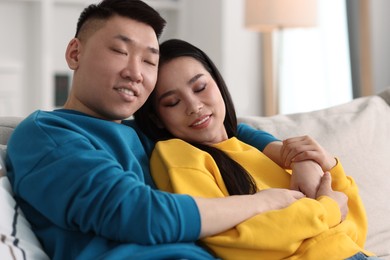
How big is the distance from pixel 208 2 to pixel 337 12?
834 mm

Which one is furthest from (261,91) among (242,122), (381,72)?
(242,122)

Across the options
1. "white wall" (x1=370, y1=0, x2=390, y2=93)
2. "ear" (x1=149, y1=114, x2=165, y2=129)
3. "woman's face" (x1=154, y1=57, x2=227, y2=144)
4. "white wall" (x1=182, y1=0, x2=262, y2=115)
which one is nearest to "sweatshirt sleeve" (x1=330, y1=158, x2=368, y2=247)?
"woman's face" (x1=154, y1=57, x2=227, y2=144)

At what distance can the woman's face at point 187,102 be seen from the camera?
1539 millimetres

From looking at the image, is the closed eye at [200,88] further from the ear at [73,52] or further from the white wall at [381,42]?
the white wall at [381,42]

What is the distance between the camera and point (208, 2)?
466 centimetres

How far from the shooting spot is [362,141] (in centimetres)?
192

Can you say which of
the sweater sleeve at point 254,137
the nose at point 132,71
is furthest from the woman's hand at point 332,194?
the nose at point 132,71

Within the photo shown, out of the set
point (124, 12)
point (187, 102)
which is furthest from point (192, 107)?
point (124, 12)

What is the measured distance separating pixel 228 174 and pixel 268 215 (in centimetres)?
17

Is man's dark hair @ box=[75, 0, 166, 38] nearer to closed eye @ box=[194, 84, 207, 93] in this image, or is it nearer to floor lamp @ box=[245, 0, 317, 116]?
closed eye @ box=[194, 84, 207, 93]

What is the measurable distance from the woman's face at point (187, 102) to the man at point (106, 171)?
0.24 ft

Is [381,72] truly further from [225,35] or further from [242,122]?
[242,122]

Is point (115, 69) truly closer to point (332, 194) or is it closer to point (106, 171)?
point (106, 171)

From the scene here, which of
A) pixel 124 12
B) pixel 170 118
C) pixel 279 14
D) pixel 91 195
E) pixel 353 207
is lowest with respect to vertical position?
pixel 353 207
